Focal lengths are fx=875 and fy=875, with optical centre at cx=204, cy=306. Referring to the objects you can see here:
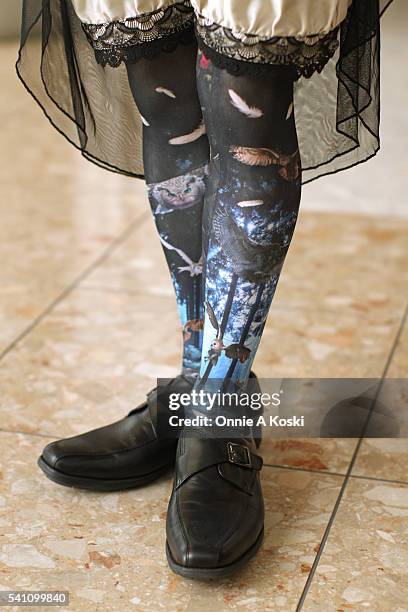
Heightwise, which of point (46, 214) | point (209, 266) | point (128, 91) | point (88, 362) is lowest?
point (46, 214)

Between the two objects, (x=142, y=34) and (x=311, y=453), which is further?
(x=311, y=453)

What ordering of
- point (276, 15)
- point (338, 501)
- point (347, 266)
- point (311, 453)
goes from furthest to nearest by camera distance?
point (347, 266) < point (311, 453) < point (338, 501) < point (276, 15)

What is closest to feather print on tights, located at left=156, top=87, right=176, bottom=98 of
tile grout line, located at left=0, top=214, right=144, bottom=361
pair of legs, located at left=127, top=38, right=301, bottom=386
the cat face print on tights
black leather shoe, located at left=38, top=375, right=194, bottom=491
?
pair of legs, located at left=127, top=38, right=301, bottom=386

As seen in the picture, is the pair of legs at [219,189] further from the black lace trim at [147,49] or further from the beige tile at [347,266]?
the beige tile at [347,266]

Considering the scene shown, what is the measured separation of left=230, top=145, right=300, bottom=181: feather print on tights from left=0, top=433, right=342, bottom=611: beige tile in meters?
0.44

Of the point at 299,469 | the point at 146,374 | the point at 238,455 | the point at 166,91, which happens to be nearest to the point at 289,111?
the point at 166,91

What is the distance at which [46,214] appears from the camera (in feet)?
7.23

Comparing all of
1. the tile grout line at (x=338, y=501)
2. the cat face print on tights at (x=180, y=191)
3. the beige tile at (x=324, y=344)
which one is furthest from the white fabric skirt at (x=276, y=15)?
the beige tile at (x=324, y=344)

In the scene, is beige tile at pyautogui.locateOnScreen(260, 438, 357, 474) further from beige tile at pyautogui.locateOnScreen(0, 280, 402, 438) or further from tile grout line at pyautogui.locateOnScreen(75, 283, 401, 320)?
tile grout line at pyautogui.locateOnScreen(75, 283, 401, 320)

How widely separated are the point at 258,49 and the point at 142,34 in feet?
0.60

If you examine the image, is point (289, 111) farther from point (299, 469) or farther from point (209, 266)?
point (299, 469)

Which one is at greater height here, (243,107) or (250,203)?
(243,107)

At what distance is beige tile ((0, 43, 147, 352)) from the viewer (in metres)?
1.79

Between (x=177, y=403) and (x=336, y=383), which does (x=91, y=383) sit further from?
(x=336, y=383)
